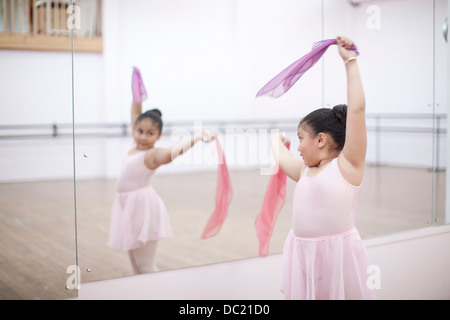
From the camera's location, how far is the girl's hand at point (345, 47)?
1999mm

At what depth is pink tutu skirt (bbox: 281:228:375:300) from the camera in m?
2.11

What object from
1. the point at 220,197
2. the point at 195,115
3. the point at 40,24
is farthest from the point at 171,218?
the point at 40,24

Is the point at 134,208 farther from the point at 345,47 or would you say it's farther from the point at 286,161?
the point at 345,47

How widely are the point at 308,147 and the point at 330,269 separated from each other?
1.43ft

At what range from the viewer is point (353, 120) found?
1.96 meters

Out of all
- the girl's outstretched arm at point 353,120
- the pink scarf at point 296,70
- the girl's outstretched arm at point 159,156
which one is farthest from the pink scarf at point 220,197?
the girl's outstretched arm at point 353,120

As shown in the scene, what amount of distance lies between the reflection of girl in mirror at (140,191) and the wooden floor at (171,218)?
6 cm

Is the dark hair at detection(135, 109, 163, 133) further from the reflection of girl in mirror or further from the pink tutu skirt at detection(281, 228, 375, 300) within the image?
the pink tutu skirt at detection(281, 228, 375, 300)

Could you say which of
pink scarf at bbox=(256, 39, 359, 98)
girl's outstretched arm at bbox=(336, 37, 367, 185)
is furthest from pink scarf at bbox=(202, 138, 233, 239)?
girl's outstretched arm at bbox=(336, 37, 367, 185)

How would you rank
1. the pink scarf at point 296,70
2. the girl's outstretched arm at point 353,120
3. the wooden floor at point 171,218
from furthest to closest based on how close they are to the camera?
the wooden floor at point 171,218 → the pink scarf at point 296,70 → the girl's outstretched arm at point 353,120

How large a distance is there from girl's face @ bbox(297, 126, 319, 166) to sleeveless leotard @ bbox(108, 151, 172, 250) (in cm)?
93

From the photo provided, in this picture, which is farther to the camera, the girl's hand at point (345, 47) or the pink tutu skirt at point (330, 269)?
the pink tutu skirt at point (330, 269)

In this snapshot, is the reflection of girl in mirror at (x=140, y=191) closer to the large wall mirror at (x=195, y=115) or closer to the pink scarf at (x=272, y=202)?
the large wall mirror at (x=195, y=115)
